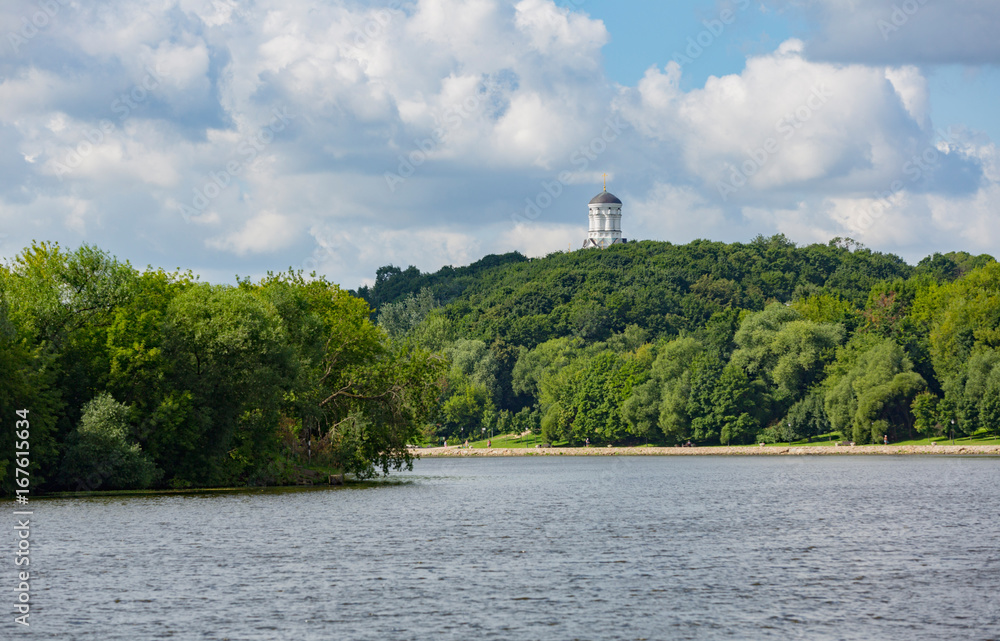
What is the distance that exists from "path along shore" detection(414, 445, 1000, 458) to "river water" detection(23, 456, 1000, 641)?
2238 inches

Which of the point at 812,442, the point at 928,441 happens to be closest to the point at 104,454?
the point at 928,441

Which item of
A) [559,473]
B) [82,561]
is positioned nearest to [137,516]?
[82,561]

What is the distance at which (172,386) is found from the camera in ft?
202

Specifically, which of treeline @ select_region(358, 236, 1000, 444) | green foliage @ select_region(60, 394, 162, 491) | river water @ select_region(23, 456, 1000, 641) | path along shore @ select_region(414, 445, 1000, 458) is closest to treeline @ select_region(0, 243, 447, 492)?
green foliage @ select_region(60, 394, 162, 491)

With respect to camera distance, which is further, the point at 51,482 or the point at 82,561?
the point at 51,482

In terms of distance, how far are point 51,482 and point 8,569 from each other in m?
27.4

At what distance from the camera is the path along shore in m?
115

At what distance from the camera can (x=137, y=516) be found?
159 ft

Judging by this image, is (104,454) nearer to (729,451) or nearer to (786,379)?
(729,451)

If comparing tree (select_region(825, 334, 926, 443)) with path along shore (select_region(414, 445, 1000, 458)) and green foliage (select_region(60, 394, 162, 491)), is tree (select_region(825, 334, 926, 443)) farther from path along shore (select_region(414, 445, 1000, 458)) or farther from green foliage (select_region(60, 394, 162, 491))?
green foliage (select_region(60, 394, 162, 491))

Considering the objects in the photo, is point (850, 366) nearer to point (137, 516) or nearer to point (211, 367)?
point (211, 367)

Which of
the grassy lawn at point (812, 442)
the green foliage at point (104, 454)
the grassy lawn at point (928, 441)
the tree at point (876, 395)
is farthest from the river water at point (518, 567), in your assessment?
the grassy lawn at point (812, 442)

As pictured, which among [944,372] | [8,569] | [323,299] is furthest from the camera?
[944,372]

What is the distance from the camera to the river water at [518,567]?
84.9 feet
